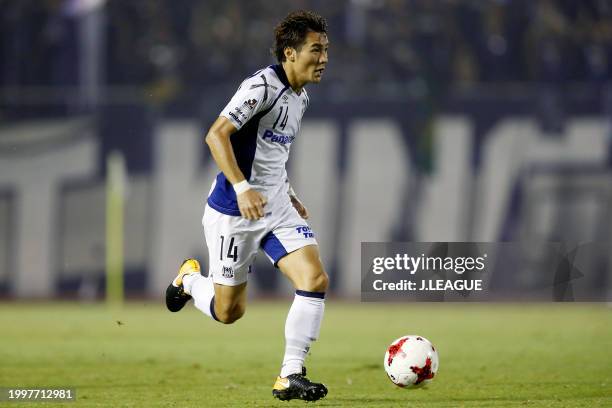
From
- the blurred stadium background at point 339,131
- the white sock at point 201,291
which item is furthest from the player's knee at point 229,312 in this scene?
the blurred stadium background at point 339,131

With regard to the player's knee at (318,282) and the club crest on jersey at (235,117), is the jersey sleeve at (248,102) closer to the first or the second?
the club crest on jersey at (235,117)

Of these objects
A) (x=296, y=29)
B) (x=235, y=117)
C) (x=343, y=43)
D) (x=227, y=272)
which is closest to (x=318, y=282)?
(x=227, y=272)

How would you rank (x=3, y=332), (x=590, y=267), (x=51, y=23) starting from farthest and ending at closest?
(x=51, y=23) < (x=590, y=267) < (x=3, y=332)

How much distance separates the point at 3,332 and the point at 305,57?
31.3 feet

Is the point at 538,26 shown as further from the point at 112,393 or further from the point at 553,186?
the point at 112,393

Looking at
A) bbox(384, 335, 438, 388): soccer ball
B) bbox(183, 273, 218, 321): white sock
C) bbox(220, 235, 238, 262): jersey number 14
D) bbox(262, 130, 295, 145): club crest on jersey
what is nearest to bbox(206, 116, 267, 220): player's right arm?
bbox(262, 130, 295, 145): club crest on jersey

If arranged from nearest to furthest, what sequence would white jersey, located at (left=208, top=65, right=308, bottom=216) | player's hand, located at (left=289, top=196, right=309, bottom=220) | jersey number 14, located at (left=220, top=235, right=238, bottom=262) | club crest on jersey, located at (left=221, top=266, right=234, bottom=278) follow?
white jersey, located at (left=208, top=65, right=308, bottom=216)
jersey number 14, located at (left=220, top=235, right=238, bottom=262)
club crest on jersey, located at (left=221, top=266, right=234, bottom=278)
player's hand, located at (left=289, top=196, right=309, bottom=220)

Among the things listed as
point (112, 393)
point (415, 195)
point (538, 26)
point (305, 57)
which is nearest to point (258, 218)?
point (305, 57)

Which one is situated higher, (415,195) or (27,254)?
(415,195)

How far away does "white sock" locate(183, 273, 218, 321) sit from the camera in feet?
27.6

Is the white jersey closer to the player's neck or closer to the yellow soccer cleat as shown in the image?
the player's neck

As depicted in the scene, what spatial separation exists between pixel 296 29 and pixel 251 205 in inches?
52.2

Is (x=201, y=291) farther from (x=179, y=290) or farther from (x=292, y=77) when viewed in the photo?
(x=292, y=77)

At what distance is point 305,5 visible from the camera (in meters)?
25.4
